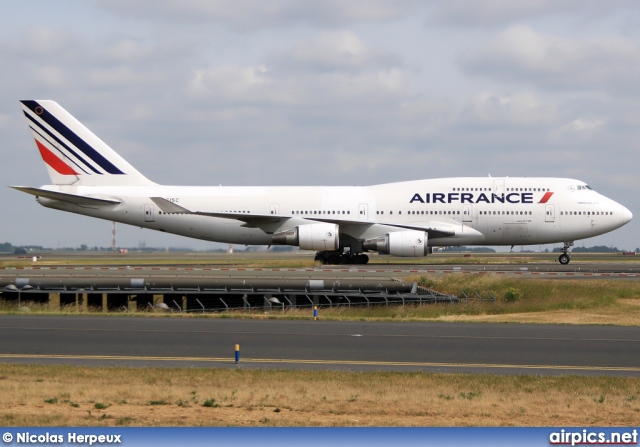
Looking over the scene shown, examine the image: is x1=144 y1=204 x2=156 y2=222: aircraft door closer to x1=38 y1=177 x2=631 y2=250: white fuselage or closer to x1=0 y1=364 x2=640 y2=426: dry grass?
x1=38 y1=177 x2=631 y2=250: white fuselage

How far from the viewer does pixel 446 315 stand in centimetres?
2709

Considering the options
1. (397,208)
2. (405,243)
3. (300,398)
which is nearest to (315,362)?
(300,398)

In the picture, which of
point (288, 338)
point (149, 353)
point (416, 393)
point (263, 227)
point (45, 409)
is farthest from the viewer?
point (263, 227)

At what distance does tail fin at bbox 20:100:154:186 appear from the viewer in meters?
48.1

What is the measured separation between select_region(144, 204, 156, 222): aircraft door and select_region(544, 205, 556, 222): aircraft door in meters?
21.4

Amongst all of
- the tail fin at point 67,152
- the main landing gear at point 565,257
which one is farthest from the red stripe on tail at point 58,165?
the main landing gear at point 565,257

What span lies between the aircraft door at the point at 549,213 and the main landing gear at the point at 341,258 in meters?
9.96

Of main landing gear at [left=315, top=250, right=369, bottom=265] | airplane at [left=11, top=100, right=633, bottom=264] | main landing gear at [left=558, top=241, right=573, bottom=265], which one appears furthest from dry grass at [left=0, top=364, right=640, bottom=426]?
main landing gear at [left=558, top=241, right=573, bottom=265]

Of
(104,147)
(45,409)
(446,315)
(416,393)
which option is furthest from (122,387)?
(104,147)

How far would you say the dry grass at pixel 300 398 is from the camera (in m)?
12.0

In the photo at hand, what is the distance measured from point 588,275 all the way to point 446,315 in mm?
11062

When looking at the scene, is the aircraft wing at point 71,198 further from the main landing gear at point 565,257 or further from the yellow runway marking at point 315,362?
the yellow runway marking at point 315,362

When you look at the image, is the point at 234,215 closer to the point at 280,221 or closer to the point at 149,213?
the point at 280,221

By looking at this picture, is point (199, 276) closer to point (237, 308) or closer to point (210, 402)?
point (237, 308)
